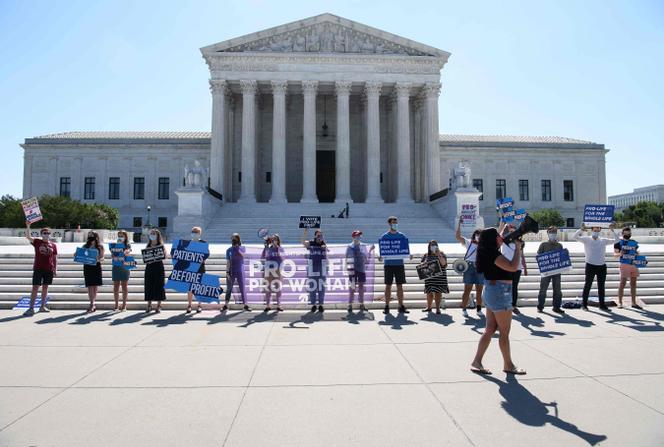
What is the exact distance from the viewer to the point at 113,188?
172 feet

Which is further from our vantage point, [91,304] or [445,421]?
[91,304]

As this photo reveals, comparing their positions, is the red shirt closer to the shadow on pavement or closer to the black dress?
the black dress

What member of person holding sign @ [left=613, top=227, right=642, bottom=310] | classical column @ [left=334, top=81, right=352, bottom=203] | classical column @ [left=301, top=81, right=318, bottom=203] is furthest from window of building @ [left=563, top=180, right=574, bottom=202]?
person holding sign @ [left=613, top=227, right=642, bottom=310]

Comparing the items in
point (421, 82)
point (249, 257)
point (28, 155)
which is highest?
point (421, 82)

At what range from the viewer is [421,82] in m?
38.9

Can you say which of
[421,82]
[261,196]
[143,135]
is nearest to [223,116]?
[261,196]

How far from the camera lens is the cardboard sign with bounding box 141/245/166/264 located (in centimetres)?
1068

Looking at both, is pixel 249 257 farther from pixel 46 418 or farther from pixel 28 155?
pixel 28 155

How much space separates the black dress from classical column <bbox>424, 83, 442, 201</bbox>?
30.8m

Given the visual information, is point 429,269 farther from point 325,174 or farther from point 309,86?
point 325,174

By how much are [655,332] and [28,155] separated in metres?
61.9

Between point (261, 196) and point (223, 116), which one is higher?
point (223, 116)

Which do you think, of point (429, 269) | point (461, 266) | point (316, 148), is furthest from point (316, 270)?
point (316, 148)

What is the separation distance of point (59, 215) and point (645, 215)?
67.9m
